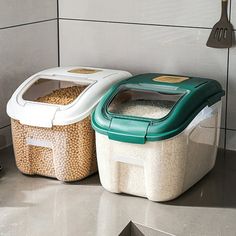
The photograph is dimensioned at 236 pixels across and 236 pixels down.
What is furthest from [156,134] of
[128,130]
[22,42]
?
[22,42]

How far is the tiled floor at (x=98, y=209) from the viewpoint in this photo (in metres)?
1.26

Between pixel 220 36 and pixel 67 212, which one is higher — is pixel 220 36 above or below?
above

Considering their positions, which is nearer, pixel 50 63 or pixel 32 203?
pixel 32 203

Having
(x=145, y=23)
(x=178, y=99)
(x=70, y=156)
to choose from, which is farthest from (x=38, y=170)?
(x=145, y=23)

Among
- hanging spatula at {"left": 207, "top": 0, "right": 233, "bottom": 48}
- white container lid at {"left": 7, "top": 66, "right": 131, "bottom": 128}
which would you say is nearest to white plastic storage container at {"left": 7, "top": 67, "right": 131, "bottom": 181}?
white container lid at {"left": 7, "top": 66, "right": 131, "bottom": 128}

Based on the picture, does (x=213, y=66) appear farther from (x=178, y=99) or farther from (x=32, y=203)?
(x=32, y=203)

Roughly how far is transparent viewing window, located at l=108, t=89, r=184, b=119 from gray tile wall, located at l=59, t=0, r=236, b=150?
11.4 inches

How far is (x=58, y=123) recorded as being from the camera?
A: 56.3 inches

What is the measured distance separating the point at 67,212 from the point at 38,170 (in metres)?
0.23

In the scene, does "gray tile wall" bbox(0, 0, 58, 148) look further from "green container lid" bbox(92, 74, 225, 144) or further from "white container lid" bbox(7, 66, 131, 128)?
"green container lid" bbox(92, 74, 225, 144)

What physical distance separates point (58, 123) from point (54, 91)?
17 centimetres

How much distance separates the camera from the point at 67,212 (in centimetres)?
134

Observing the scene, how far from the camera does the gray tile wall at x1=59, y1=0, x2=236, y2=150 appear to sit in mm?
1673

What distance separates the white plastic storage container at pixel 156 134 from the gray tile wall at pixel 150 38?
0.19 m
